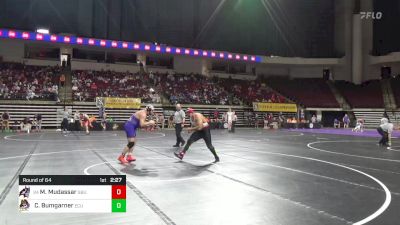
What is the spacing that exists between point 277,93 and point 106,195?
41706mm

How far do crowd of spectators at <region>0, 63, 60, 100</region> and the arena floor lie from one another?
59.0 ft

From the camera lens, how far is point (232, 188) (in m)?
7.27

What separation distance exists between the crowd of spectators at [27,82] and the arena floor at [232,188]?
1800cm

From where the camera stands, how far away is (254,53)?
4266cm

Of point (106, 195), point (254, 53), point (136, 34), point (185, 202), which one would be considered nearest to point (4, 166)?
point (185, 202)

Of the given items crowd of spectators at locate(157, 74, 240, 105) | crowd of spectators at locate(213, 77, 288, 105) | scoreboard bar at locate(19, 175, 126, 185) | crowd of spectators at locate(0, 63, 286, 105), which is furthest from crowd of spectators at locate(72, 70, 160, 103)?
scoreboard bar at locate(19, 175, 126, 185)

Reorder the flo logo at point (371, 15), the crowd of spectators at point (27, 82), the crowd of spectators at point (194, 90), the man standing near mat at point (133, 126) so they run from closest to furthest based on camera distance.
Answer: the man standing near mat at point (133, 126) < the crowd of spectators at point (27, 82) < the crowd of spectators at point (194, 90) < the flo logo at point (371, 15)

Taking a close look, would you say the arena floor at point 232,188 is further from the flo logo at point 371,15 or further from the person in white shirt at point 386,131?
the flo logo at point 371,15

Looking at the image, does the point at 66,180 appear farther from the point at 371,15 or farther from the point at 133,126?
the point at 371,15

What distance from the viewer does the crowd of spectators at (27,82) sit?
28.5 metres

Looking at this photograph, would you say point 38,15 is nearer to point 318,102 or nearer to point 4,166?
point 4,166
